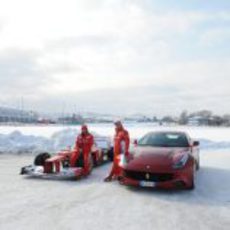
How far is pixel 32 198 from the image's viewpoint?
824 centimetres

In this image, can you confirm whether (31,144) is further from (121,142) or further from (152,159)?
(152,159)

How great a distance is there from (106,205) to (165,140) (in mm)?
4063

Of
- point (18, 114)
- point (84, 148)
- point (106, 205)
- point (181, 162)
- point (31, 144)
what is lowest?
point (106, 205)

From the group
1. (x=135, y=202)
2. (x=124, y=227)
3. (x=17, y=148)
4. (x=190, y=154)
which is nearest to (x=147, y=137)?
(x=190, y=154)

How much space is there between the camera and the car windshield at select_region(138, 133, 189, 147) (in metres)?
11.1

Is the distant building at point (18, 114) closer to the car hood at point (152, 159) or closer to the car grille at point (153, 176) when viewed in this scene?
the car hood at point (152, 159)

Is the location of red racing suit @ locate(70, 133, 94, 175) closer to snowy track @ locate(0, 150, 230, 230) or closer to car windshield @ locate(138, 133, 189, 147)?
snowy track @ locate(0, 150, 230, 230)

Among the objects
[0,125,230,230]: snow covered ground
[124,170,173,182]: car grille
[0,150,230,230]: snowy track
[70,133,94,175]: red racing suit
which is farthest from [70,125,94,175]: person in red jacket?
[124,170,173,182]: car grille

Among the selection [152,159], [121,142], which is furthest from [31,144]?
[152,159]

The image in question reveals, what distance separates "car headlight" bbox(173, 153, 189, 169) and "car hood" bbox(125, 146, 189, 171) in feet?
0.39

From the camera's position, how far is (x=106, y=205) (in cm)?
777

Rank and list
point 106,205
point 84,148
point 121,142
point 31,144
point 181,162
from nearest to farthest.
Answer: point 106,205
point 181,162
point 121,142
point 84,148
point 31,144

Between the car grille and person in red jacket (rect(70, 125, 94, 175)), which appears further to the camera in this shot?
person in red jacket (rect(70, 125, 94, 175))

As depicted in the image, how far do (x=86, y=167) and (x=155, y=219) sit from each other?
501cm
